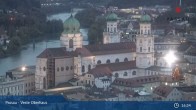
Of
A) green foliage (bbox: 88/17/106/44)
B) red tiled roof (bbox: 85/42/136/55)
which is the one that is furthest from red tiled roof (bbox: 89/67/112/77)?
green foliage (bbox: 88/17/106/44)

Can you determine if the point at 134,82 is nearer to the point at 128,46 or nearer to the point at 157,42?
the point at 128,46

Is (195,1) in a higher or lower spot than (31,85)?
higher

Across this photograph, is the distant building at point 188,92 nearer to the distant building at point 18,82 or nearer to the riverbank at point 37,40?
the distant building at point 18,82

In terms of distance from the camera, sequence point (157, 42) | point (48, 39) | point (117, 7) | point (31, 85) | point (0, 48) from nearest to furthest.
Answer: point (31, 85), point (157, 42), point (0, 48), point (48, 39), point (117, 7)

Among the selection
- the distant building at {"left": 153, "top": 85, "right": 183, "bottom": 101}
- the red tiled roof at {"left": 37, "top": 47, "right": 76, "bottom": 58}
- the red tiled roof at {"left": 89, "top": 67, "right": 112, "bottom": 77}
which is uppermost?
the red tiled roof at {"left": 37, "top": 47, "right": 76, "bottom": 58}

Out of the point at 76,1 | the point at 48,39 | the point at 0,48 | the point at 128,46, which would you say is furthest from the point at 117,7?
the point at 128,46

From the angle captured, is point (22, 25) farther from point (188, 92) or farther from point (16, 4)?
point (188, 92)

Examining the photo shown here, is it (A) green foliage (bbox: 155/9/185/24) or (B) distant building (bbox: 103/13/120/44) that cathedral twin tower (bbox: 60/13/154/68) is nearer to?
(B) distant building (bbox: 103/13/120/44)

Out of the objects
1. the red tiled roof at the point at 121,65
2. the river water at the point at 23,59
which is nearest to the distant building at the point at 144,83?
the red tiled roof at the point at 121,65
